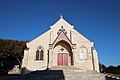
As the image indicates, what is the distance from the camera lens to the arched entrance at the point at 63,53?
28.0 metres

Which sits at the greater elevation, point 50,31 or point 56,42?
point 50,31

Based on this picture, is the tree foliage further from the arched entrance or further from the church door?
the church door

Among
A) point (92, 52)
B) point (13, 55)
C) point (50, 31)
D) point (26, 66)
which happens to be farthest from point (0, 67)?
point (92, 52)

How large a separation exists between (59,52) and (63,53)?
866mm

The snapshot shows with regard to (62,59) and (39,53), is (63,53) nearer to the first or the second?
(62,59)

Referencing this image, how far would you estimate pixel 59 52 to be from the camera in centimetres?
2881

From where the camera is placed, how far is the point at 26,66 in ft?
86.6

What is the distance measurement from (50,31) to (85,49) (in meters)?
8.29

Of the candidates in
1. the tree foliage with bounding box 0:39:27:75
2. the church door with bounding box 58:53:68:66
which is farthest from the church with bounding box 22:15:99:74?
the tree foliage with bounding box 0:39:27:75

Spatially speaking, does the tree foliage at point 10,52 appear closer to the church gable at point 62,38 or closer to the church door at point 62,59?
the church door at point 62,59

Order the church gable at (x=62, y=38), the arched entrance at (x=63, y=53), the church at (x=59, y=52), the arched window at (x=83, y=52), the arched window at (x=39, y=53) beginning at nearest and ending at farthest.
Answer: the church at (x=59, y=52) < the arched window at (x=39, y=53) < the arched window at (x=83, y=52) < the church gable at (x=62, y=38) < the arched entrance at (x=63, y=53)

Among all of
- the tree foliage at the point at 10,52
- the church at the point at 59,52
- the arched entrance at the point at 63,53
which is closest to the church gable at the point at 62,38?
the church at the point at 59,52

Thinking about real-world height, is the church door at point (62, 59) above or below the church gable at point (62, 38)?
below

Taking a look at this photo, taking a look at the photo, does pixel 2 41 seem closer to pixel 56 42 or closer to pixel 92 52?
pixel 56 42
